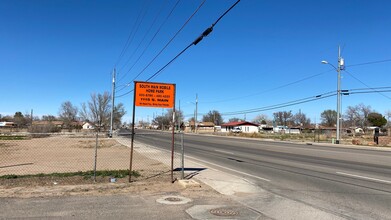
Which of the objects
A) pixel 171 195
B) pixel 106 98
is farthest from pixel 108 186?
pixel 106 98

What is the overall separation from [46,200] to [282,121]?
174024mm

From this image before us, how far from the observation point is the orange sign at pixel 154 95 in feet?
33.6

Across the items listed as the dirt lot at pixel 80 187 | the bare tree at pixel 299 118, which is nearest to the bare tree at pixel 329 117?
the bare tree at pixel 299 118

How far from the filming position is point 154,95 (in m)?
10.4

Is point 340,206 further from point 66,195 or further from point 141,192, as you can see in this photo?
point 66,195

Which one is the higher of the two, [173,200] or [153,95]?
[153,95]

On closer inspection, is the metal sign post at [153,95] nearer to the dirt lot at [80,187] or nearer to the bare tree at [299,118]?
the dirt lot at [80,187]

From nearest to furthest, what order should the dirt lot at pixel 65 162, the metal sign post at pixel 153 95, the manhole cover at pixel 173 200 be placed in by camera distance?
the manhole cover at pixel 173 200 → the metal sign post at pixel 153 95 → the dirt lot at pixel 65 162

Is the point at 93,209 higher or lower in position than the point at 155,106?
lower

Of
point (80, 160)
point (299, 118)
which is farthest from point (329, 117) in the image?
point (80, 160)

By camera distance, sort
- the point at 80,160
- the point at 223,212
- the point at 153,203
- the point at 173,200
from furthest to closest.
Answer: the point at 80,160 → the point at 173,200 → the point at 153,203 → the point at 223,212

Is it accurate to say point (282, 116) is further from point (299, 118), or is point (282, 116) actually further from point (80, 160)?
point (80, 160)

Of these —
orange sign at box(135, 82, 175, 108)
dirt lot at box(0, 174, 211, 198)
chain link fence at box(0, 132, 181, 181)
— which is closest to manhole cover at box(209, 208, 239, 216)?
dirt lot at box(0, 174, 211, 198)

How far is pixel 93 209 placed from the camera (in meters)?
6.88
